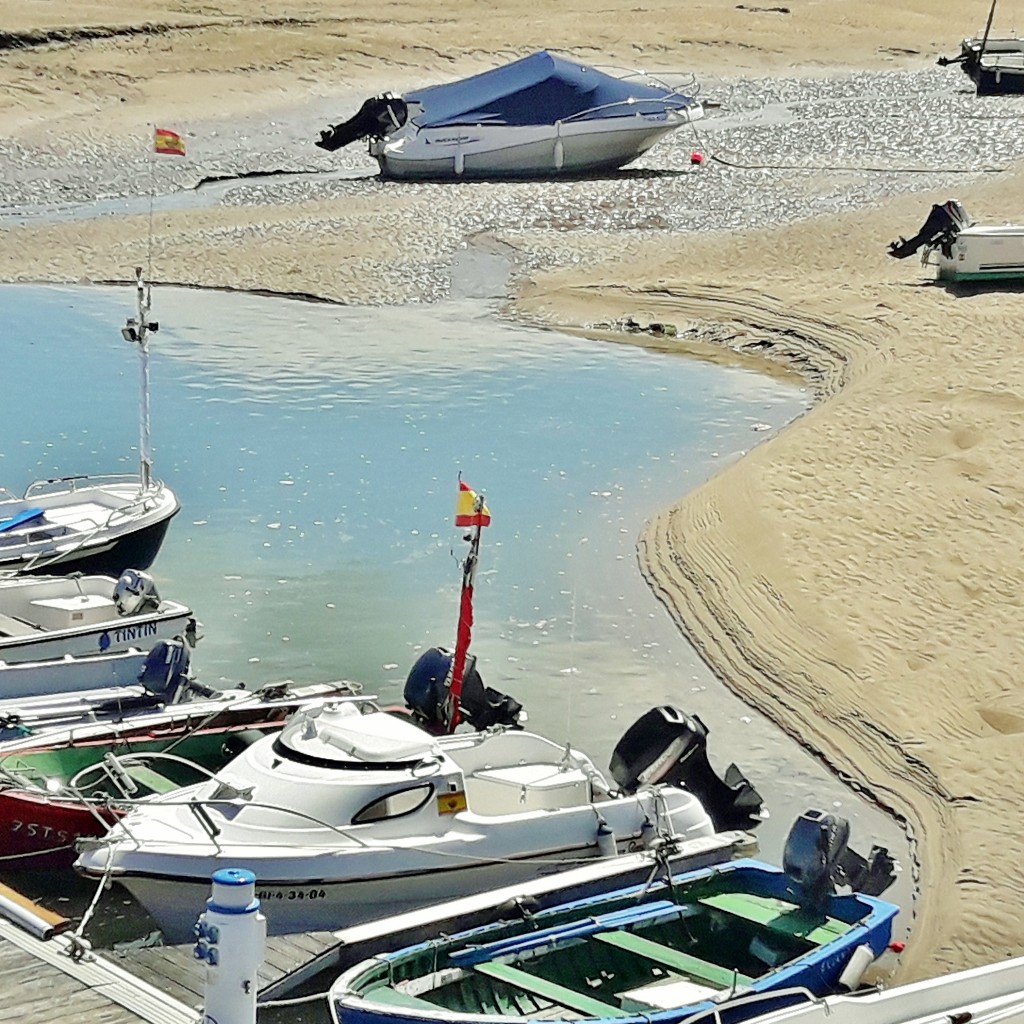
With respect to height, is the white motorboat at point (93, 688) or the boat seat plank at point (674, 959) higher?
the boat seat plank at point (674, 959)

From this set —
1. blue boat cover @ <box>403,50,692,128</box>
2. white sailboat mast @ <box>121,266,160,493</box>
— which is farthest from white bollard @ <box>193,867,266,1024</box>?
blue boat cover @ <box>403,50,692,128</box>

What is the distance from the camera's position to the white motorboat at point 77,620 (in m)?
16.9

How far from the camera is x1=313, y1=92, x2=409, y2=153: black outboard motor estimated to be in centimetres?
4466

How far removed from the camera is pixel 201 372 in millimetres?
29281

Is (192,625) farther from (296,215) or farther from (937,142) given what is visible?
(937,142)

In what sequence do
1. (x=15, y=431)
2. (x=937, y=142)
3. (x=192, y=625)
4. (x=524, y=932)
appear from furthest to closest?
1. (x=937, y=142)
2. (x=15, y=431)
3. (x=192, y=625)
4. (x=524, y=932)

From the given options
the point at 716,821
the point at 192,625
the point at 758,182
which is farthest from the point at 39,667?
the point at 758,182

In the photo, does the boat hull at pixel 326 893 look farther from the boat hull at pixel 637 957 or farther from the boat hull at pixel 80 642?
the boat hull at pixel 80 642

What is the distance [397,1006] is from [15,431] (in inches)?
657

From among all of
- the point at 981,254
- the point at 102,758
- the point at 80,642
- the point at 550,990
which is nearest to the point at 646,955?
the point at 550,990

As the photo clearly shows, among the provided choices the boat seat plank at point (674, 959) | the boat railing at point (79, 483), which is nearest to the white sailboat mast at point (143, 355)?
the boat railing at point (79, 483)

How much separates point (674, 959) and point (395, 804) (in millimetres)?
2291

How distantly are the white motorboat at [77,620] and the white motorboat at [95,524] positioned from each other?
2.68 ft

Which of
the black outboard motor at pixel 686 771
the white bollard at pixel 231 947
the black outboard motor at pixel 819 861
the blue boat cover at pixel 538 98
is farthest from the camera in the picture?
the blue boat cover at pixel 538 98
